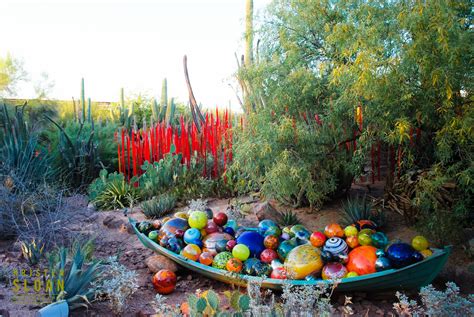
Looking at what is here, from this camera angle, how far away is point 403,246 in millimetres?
4258

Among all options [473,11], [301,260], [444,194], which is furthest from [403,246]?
[473,11]

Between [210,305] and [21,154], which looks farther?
[21,154]

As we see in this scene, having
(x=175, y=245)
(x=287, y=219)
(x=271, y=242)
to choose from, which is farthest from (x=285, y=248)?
(x=287, y=219)

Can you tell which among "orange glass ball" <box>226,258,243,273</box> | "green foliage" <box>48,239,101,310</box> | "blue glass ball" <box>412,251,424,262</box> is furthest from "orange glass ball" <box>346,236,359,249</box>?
"green foliage" <box>48,239,101,310</box>

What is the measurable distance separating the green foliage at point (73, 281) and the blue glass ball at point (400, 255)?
264cm

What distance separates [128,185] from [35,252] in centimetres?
395

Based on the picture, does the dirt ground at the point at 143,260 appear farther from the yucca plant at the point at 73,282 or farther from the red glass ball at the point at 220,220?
the red glass ball at the point at 220,220

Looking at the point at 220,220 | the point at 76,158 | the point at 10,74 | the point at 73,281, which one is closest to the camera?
the point at 73,281

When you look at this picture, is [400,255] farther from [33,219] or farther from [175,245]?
[33,219]

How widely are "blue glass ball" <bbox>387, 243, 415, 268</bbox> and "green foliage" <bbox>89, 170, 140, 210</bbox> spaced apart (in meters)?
4.94

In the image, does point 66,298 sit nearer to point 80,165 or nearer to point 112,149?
point 80,165

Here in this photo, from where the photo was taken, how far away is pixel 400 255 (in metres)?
4.18

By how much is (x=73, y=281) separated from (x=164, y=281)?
103cm

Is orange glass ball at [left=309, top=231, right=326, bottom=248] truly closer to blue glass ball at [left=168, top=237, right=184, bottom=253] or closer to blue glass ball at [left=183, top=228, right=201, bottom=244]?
blue glass ball at [left=183, top=228, right=201, bottom=244]
